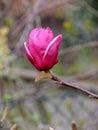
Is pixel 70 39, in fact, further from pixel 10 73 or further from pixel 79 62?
pixel 79 62

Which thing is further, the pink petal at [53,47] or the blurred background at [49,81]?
the blurred background at [49,81]

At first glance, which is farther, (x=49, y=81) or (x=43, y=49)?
(x=49, y=81)

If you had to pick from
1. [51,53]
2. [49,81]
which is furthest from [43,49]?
[49,81]

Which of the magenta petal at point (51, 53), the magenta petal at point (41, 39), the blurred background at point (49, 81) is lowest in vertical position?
the blurred background at point (49, 81)

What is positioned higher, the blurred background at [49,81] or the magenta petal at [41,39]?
the magenta petal at [41,39]

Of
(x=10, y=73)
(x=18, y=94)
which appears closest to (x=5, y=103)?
(x=10, y=73)

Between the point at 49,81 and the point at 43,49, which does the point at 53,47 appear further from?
the point at 49,81

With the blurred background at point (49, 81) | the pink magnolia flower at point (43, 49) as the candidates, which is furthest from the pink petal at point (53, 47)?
the blurred background at point (49, 81)

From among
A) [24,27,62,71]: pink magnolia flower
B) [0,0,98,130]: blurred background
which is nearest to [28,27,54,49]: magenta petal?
[24,27,62,71]: pink magnolia flower

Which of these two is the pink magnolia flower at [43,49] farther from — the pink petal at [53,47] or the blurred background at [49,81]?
the blurred background at [49,81]
